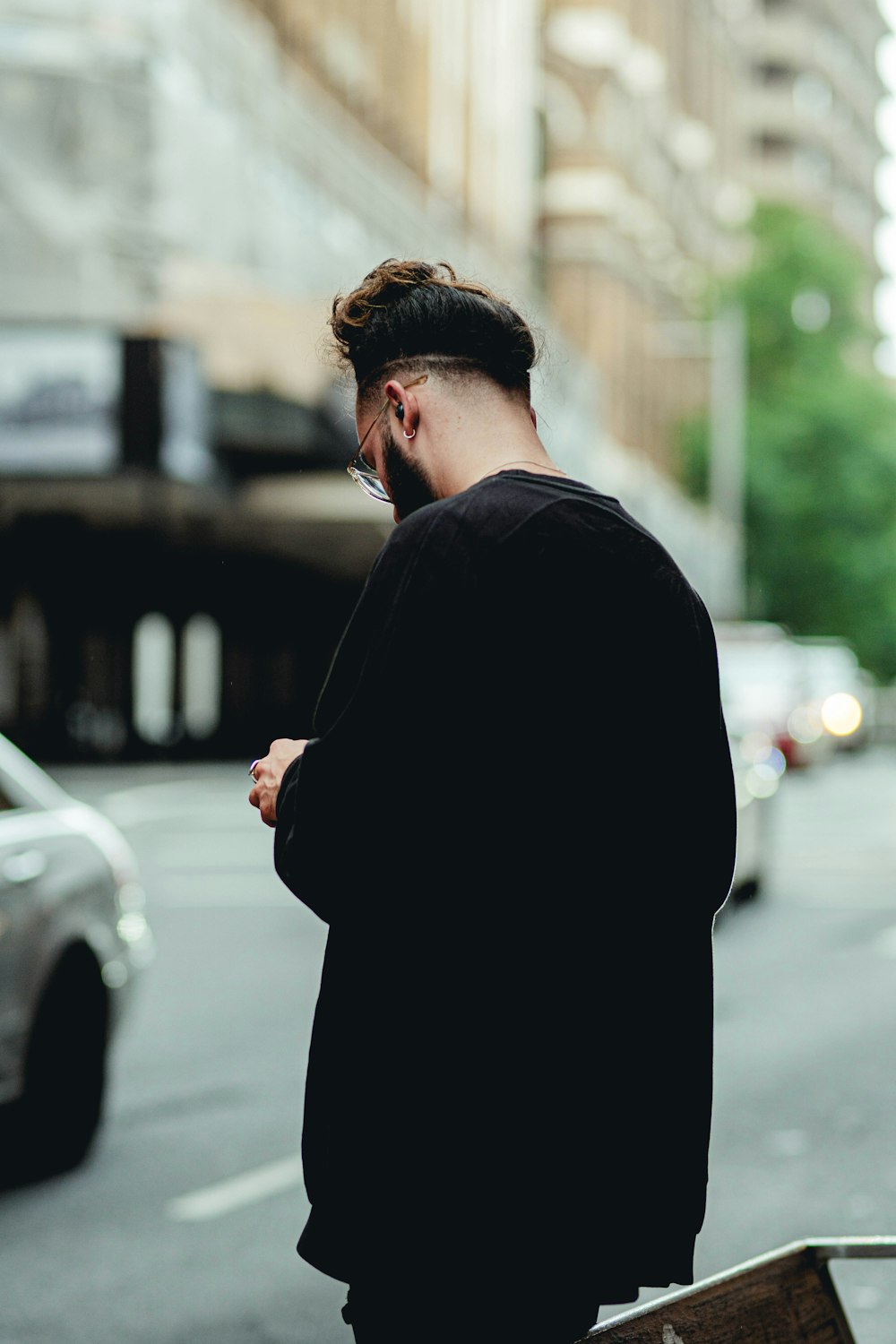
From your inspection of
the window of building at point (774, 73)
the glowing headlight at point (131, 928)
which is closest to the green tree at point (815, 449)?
the window of building at point (774, 73)

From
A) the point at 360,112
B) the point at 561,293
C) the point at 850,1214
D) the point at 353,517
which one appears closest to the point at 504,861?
the point at 850,1214

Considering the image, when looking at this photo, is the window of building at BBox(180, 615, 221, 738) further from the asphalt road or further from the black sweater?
the black sweater

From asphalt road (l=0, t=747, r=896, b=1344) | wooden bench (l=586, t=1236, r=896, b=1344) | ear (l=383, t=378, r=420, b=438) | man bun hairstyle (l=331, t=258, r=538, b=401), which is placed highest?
man bun hairstyle (l=331, t=258, r=538, b=401)

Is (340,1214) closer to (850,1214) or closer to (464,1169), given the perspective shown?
(464,1169)

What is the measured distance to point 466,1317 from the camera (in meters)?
2.11

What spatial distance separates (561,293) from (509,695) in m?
63.5

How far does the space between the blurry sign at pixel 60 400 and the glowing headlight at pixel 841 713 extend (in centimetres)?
1389

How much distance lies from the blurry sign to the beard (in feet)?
87.2

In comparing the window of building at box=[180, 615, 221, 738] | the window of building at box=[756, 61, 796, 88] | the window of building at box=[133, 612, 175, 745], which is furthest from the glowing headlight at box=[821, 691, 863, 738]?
the window of building at box=[756, 61, 796, 88]

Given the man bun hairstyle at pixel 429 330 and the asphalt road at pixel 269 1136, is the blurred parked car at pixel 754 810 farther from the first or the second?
the man bun hairstyle at pixel 429 330

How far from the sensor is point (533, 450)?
2.27m

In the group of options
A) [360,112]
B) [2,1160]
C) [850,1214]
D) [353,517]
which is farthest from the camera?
[360,112]

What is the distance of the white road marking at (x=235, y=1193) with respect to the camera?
629 centimetres

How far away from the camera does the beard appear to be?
2295 millimetres
